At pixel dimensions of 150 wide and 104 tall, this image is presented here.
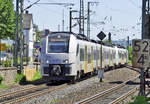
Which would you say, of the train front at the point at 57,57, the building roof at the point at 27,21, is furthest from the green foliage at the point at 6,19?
the building roof at the point at 27,21

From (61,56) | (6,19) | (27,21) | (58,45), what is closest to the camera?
(61,56)

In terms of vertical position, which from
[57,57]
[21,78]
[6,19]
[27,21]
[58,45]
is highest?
[27,21]

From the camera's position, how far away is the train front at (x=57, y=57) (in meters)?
22.7

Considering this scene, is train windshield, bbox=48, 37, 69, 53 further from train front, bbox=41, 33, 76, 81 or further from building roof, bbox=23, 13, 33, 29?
building roof, bbox=23, 13, 33, 29

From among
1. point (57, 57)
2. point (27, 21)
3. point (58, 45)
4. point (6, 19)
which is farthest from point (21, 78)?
point (27, 21)

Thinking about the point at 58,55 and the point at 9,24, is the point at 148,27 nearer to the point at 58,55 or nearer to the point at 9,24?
the point at 58,55

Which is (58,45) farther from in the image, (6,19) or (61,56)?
(6,19)

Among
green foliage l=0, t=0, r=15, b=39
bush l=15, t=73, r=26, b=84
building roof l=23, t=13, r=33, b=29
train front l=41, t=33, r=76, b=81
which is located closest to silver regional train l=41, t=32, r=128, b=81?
train front l=41, t=33, r=76, b=81

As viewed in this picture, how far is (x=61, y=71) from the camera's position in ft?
74.6

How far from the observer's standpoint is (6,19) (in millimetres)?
50688

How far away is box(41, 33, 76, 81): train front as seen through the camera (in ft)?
74.4

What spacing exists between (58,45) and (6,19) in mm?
28921

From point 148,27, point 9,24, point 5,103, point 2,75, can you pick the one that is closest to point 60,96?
point 5,103

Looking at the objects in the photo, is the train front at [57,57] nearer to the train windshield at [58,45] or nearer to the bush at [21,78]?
the train windshield at [58,45]
